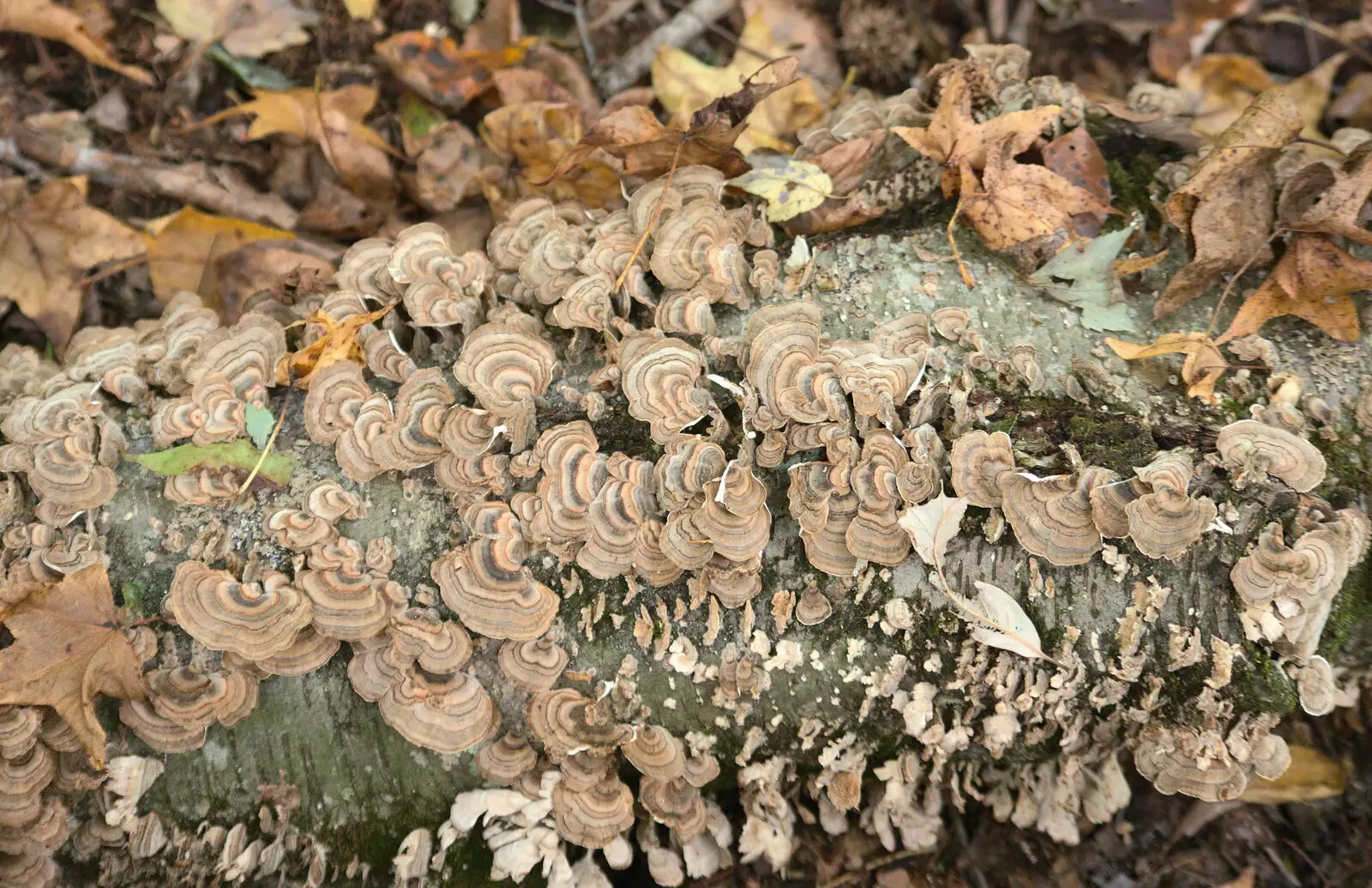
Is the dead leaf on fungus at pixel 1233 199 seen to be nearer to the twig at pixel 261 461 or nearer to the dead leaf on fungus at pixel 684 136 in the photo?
the dead leaf on fungus at pixel 684 136

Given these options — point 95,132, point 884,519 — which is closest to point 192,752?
point 884,519

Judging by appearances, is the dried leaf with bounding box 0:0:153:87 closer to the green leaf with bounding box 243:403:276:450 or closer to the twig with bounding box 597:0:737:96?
the twig with bounding box 597:0:737:96

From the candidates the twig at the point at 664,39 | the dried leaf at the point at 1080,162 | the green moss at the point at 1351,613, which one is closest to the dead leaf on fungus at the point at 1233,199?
the dried leaf at the point at 1080,162

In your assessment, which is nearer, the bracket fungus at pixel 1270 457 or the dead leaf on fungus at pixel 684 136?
the bracket fungus at pixel 1270 457

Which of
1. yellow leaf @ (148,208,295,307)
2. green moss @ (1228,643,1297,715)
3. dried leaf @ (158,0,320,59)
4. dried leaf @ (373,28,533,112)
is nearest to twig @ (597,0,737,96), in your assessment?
dried leaf @ (373,28,533,112)

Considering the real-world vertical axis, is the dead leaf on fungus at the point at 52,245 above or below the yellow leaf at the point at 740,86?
below

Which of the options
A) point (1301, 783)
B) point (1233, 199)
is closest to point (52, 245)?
→ point (1233, 199)
